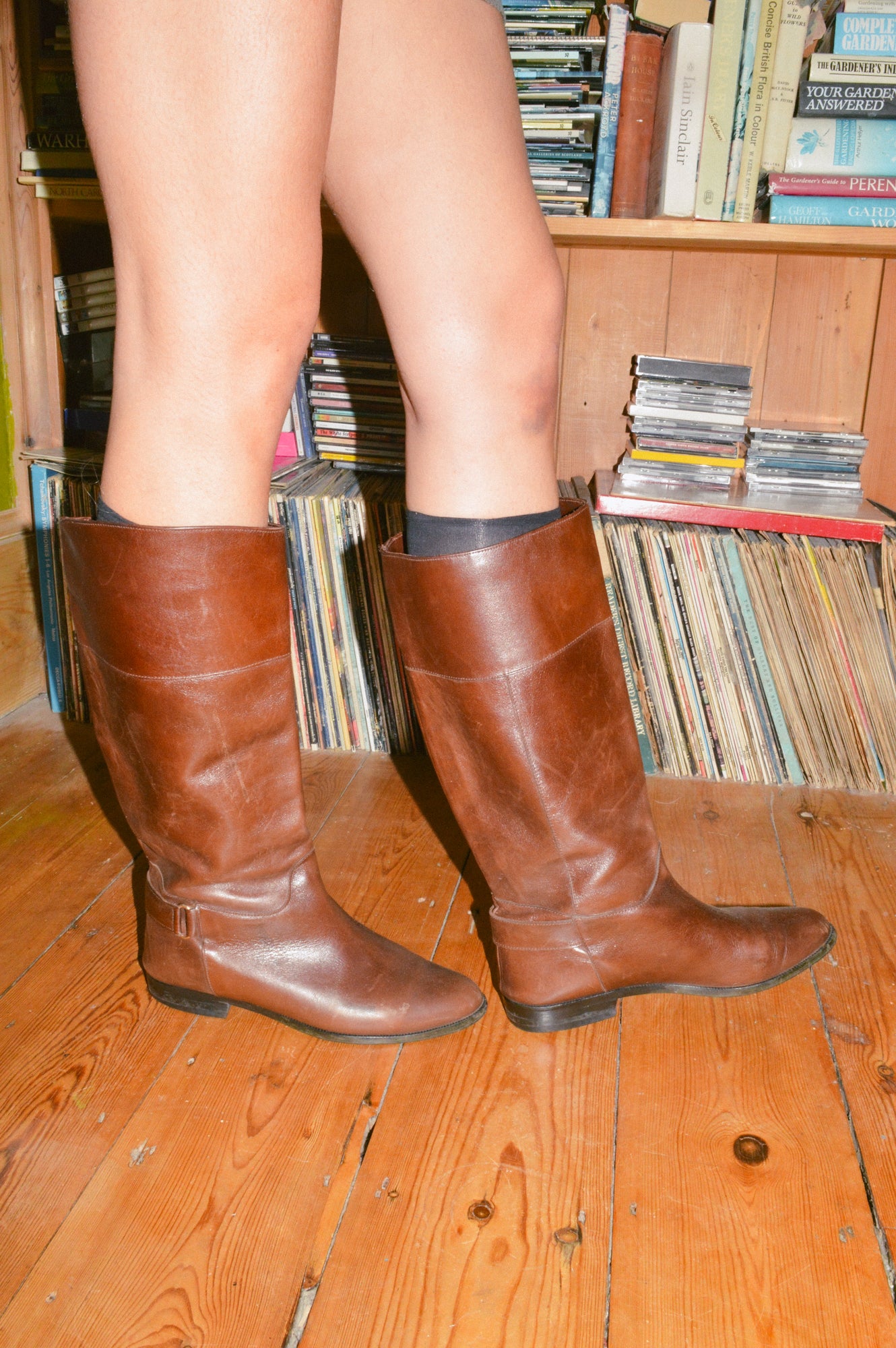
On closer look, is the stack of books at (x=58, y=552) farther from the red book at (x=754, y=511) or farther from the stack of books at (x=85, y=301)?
the red book at (x=754, y=511)

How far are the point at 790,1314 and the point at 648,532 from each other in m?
1.04

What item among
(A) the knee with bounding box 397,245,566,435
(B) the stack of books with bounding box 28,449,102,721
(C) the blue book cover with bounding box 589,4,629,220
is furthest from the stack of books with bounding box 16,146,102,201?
(A) the knee with bounding box 397,245,566,435

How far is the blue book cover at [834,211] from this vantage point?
143cm

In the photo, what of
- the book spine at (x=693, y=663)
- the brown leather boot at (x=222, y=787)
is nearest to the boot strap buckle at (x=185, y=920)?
the brown leather boot at (x=222, y=787)

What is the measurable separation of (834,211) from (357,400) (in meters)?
0.77

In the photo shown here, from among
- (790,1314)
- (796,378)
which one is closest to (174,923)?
(790,1314)

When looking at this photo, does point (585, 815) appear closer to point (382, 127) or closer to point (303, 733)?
point (382, 127)

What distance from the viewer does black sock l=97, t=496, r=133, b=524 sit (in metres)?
0.76

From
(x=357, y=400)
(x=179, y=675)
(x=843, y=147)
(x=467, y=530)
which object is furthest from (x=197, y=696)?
(x=843, y=147)

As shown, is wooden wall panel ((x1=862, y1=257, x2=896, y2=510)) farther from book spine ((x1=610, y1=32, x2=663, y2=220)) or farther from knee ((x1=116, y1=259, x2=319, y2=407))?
knee ((x1=116, y1=259, x2=319, y2=407))

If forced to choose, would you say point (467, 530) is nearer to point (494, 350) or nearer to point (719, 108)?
point (494, 350)

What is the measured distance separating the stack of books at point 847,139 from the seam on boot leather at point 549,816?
3.17ft

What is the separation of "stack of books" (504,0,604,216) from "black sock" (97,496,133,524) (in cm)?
101

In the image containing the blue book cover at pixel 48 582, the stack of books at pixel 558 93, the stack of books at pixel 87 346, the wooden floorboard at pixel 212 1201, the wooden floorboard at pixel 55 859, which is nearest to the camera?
the wooden floorboard at pixel 212 1201
